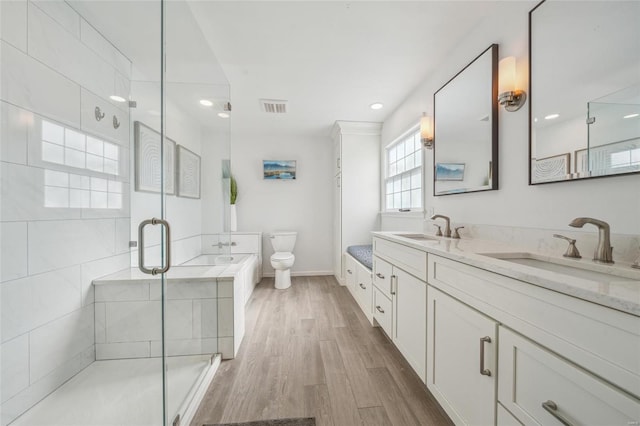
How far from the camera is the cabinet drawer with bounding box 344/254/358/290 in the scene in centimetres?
292

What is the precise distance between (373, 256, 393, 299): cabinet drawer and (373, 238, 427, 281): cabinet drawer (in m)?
0.06

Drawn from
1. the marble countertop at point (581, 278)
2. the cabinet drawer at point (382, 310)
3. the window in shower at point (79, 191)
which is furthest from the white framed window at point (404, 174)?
the window in shower at point (79, 191)

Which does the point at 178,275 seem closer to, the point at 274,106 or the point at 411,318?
the point at 411,318

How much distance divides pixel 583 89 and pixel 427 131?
1222 mm

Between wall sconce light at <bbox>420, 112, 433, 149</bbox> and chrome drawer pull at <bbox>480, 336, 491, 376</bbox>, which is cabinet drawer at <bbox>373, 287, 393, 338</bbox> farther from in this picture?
wall sconce light at <bbox>420, 112, 433, 149</bbox>

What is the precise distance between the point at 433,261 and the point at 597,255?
23.8 inches

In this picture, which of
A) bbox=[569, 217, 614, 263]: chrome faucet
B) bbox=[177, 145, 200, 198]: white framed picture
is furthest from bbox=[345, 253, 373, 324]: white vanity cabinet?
bbox=[177, 145, 200, 198]: white framed picture

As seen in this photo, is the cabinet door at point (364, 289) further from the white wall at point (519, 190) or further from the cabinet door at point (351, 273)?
the white wall at point (519, 190)

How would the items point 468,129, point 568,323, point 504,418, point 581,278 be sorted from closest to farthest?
point 568,323
point 581,278
point 504,418
point 468,129

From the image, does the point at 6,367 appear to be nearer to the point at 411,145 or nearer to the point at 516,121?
the point at 516,121

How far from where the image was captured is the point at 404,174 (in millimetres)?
2906

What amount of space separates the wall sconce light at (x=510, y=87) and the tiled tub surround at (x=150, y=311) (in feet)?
6.82

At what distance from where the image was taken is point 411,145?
9.03 ft

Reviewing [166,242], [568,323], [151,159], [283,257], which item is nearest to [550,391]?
[568,323]
